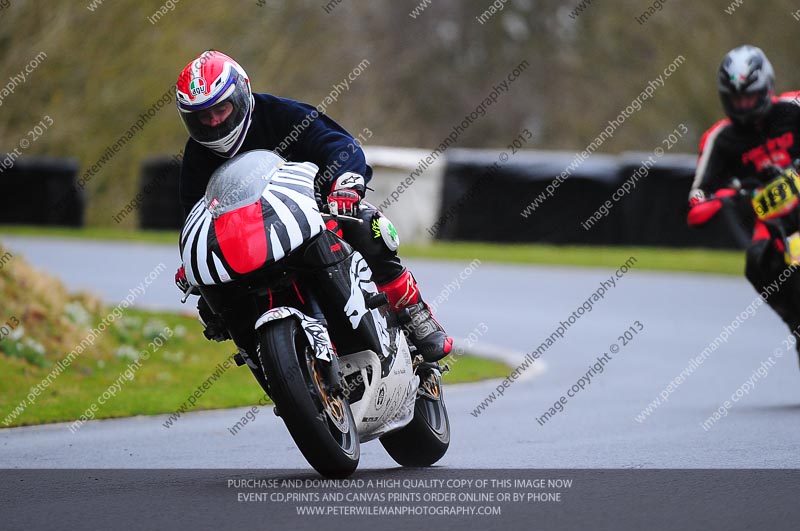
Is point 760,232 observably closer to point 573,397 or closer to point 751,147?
point 751,147

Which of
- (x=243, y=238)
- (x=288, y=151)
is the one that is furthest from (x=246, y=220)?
(x=288, y=151)

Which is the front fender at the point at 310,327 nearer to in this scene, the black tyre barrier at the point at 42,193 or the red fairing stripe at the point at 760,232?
the red fairing stripe at the point at 760,232

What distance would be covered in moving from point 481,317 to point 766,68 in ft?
24.4

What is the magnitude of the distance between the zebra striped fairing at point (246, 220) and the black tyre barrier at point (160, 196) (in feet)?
72.5

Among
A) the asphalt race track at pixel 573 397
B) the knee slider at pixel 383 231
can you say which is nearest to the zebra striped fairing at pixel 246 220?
the knee slider at pixel 383 231

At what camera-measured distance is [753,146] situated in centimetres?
931

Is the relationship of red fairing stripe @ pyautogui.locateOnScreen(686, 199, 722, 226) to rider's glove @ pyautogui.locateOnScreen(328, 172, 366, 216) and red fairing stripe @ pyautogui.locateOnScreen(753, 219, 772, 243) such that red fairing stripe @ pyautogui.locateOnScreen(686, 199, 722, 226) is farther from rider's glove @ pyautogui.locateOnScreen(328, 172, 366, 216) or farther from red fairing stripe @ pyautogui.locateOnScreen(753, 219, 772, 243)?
rider's glove @ pyautogui.locateOnScreen(328, 172, 366, 216)

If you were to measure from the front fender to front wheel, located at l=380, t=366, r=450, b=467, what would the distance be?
101cm

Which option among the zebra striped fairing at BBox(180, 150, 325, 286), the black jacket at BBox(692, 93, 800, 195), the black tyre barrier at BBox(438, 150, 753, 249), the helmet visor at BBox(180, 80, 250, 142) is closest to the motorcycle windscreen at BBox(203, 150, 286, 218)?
the zebra striped fairing at BBox(180, 150, 325, 286)

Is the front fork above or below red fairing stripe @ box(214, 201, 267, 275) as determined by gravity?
below

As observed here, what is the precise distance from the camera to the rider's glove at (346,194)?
5.89 metres

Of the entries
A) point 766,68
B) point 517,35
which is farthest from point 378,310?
point 517,35

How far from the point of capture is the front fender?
5.46m

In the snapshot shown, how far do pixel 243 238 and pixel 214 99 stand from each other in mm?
717
